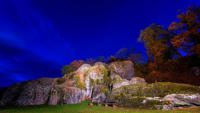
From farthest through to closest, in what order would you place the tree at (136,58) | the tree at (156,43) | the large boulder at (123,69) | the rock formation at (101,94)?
the tree at (136,58)
the large boulder at (123,69)
the tree at (156,43)
the rock formation at (101,94)

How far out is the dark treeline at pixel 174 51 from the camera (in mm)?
18623

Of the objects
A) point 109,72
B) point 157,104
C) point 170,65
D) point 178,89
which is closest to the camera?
point 157,104

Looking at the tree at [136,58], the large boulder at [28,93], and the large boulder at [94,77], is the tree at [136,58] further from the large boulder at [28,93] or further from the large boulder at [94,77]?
the large boulder at [28,93]

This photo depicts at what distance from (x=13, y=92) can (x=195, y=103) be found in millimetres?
19004

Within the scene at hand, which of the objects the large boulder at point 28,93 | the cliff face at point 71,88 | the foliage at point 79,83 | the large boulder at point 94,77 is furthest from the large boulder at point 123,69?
the large boulder at point 28,93

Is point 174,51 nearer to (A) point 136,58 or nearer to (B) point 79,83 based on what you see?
(A) point 136,58

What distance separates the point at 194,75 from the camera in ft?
57.7

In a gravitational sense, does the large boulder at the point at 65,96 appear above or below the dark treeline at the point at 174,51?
below

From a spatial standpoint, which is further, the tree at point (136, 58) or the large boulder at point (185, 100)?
the tree at point (136, 58)

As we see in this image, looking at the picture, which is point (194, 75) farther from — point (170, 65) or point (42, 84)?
point (42, 84)

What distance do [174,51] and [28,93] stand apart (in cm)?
2682

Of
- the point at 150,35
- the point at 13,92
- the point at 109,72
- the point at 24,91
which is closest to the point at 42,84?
the point at 24,91

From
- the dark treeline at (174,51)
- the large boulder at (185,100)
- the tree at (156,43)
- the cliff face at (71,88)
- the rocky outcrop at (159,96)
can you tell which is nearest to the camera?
the large boulder at (185,100)

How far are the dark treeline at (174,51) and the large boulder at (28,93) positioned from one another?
17839mm
